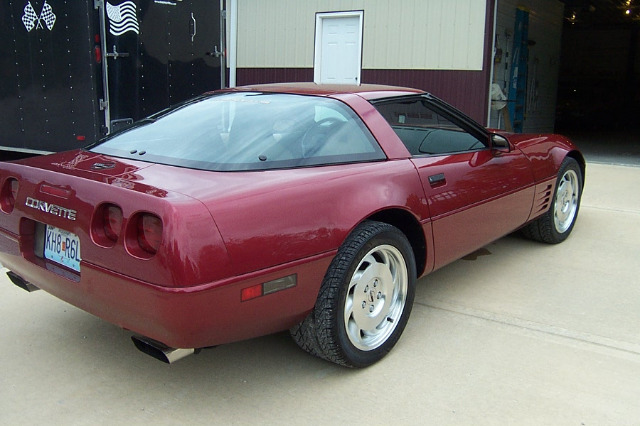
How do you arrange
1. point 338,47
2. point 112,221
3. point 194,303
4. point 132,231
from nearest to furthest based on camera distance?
point 194,303
point 132,231
point 112,221
point 338,47

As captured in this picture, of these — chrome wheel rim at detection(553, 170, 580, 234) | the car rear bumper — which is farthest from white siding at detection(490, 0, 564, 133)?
the car rear bumper

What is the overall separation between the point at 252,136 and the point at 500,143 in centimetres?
185

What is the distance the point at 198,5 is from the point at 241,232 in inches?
232

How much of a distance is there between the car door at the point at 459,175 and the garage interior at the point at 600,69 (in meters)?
19.5

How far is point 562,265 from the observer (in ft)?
14.8

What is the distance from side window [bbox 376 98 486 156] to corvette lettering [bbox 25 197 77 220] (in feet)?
5.57

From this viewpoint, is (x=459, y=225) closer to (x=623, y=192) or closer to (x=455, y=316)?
(x=455, y=316)

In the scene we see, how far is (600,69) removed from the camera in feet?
91.1

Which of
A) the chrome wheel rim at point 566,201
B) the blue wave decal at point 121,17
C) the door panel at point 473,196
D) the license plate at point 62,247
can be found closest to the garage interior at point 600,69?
the chrome wheel rim at point 566,201

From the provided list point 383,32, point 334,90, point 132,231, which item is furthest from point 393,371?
point 383,32

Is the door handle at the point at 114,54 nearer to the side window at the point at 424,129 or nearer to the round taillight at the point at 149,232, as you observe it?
the side window at the point at 424,129

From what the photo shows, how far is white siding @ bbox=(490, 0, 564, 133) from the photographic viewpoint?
11.7 metres

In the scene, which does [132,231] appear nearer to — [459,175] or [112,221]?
[112,221]

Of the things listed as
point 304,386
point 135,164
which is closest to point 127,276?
point 135,164
